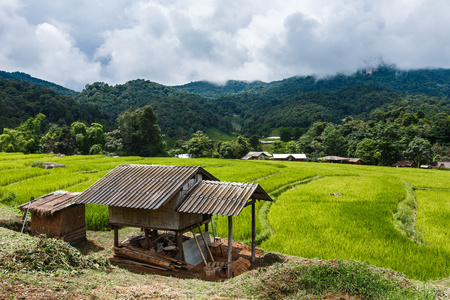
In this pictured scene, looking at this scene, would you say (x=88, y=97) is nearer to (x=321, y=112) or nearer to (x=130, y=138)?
(x=130, y=138)

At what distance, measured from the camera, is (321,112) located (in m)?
114

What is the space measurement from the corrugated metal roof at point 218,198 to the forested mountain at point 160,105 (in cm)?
7132

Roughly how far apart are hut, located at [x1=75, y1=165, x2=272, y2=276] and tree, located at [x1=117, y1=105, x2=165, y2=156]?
133 feet

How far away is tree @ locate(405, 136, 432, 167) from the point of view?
4584 centimetres

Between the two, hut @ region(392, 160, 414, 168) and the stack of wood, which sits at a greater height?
hut @ region(392, 160, 414, 168)

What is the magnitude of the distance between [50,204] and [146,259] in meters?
4.40

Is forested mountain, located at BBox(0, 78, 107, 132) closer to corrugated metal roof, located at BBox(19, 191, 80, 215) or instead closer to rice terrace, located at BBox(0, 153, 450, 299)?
rice terrace, located at BBox(0, 153, 450, 299)

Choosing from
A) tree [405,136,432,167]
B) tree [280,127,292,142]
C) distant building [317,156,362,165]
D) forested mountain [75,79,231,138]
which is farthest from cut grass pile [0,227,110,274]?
tree [280,127,292,142]

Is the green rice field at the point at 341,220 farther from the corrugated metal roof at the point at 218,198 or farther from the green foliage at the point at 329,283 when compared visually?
the corrugated metal roof at the point at 218,198

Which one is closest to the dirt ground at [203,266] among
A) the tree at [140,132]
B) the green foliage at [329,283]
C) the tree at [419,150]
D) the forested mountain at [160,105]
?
the green foliage at [329,283]

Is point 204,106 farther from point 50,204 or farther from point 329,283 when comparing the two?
point 329,283

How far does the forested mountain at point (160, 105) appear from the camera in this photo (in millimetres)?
85750

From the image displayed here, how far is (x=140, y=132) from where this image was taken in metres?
47.6

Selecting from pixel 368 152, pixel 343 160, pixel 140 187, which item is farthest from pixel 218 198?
pixel 343 160
